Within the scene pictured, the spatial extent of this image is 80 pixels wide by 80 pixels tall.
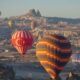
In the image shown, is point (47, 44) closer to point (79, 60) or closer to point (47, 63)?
point (47, 63)

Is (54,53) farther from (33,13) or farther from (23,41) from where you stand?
(33,13)

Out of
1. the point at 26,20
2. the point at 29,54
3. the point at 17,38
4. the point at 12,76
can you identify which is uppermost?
the point at 17,38

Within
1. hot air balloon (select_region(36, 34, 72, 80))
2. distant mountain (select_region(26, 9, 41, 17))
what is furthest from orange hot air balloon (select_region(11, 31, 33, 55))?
distant mountain (select_region(26, 9, 41, 17))

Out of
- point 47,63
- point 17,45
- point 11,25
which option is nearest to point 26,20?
point 11,25

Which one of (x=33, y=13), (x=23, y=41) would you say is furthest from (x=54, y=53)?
(x=33, y=13)

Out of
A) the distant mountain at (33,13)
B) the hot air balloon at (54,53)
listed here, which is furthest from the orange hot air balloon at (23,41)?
the distant mountain at (33,13)

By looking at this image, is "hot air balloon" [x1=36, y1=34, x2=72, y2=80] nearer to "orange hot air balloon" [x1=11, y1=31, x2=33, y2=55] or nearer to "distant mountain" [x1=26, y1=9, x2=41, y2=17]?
"orange hot air balloon" [x1=11, y1=31, x2=33, y2=55]

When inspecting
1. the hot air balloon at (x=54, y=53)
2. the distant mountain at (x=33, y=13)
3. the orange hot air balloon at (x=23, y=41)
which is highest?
the hot air balloon at (x=54, y=53)

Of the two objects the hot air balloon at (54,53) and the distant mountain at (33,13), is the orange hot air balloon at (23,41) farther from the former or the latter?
the distant mountain at (33,13)
